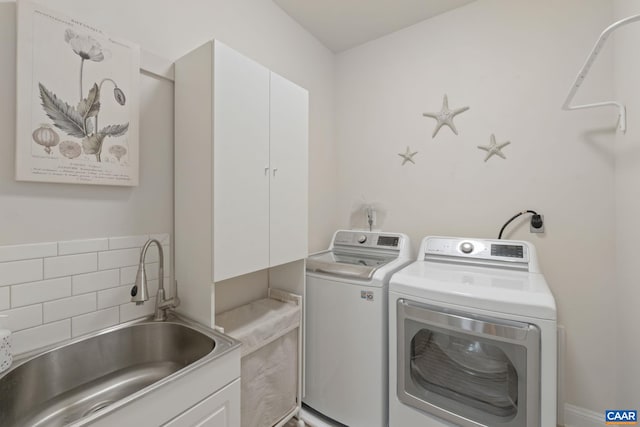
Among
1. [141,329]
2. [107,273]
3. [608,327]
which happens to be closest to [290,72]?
[107,273]

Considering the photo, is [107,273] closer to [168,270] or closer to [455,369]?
[168,270]

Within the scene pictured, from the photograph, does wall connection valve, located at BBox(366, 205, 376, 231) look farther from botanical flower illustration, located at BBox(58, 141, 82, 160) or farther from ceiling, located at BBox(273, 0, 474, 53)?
botanical flower illustration, located at BBox(58, 141, 82, 160)

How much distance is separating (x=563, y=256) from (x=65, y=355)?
2.64 metres

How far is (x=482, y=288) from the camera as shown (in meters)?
1.29

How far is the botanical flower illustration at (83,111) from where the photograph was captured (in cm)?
101

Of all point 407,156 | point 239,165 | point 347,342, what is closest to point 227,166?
point 239,165

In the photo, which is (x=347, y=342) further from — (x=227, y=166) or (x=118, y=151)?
(x=118, y=151)

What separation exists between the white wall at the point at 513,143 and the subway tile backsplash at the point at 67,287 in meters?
1.84

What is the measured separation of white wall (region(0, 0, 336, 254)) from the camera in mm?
945

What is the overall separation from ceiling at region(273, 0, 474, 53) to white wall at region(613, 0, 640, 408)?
1.05 metres

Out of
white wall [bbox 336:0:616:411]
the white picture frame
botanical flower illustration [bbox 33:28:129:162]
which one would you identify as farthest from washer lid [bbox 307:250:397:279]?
botanical flower illustration [bbox 33:28:129:162]

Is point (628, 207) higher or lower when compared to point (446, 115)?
lower

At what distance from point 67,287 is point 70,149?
55cm

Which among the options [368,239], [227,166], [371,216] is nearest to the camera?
[227,166]
